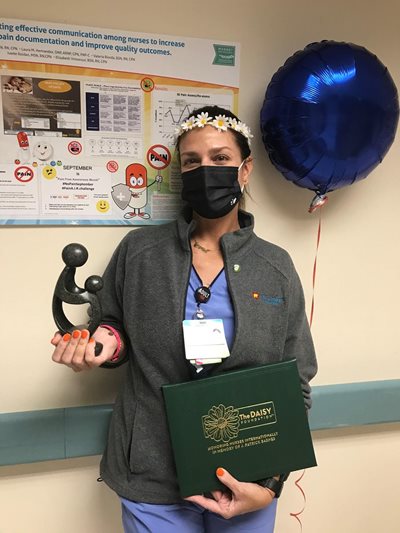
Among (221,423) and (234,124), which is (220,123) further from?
(221,423)

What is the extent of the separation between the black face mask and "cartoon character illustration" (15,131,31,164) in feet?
1.55

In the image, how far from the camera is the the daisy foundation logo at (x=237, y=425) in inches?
46.7

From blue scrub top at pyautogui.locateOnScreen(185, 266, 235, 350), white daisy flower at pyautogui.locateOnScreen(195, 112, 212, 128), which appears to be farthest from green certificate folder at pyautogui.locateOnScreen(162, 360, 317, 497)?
white daisy flower at pyautogui.locateOnScreen(195, 112, 212, 128)

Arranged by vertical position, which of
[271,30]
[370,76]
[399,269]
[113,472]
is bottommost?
[113,472]

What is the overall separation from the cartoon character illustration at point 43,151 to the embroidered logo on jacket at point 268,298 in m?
0.73

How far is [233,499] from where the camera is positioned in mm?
1204

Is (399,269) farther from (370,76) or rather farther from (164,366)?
(164,366)

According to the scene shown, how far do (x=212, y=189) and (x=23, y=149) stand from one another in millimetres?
573

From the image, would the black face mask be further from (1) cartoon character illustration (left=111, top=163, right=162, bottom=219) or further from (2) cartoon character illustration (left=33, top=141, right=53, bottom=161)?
(2) cartoon character illustration (left=33, top=141, right=53, bottom=161)

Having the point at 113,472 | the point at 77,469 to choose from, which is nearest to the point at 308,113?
the point at 113,472

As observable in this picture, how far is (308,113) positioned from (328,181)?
0.72ft

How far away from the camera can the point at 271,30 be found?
4.90ft

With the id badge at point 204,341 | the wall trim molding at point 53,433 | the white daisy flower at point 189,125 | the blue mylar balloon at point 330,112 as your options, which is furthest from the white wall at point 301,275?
the id badge at point 204,341

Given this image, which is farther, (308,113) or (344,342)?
(344,342)
